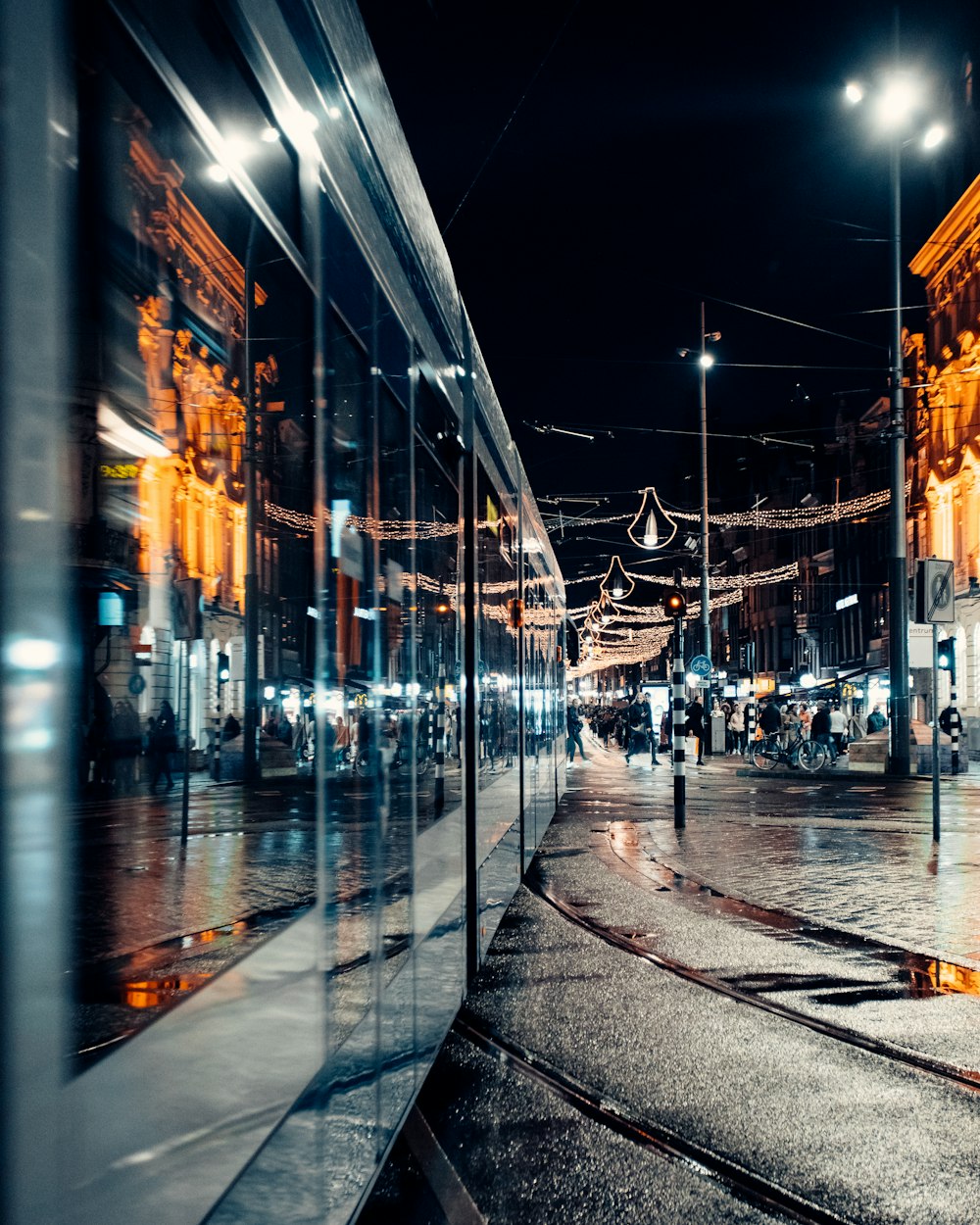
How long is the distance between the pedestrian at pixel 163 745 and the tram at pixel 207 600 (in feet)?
0.05

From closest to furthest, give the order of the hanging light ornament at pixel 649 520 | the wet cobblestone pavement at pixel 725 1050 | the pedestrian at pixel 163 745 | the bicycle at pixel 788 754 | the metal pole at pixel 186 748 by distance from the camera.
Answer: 1. the pedestrian at pixel 163 745
2. the metal pole at pixel 186 748
3. the wet cobblestone pavement at pixel 725 1050
4. the bicycle at pixel 788 754
5. the hanging light ornament at pixel 649 520

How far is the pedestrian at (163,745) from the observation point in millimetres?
1802

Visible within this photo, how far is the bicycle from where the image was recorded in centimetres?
3222

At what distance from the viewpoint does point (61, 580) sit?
152cm

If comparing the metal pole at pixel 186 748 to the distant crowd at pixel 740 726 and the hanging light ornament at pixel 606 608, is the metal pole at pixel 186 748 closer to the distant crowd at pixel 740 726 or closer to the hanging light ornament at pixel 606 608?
the distant crowd at pixel 740 726

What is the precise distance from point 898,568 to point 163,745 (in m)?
29.0

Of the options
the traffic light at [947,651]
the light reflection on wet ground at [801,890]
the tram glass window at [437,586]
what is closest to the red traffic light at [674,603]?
the light reflection on wet ground at [801,890]

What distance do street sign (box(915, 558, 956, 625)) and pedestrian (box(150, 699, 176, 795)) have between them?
13306 mm

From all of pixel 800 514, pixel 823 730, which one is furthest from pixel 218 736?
pixel 800 514

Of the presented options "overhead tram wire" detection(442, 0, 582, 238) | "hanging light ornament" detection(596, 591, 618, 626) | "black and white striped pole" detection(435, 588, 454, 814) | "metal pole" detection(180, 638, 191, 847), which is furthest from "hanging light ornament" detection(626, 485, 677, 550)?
"metal pole" detection(180, 638, 191, 847)

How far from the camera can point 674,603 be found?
54.3ft

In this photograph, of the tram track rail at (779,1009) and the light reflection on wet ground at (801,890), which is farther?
the light reflection on wet ground at (801,890)

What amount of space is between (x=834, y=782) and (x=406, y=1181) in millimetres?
24456

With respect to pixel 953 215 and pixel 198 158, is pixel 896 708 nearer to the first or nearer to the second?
pixel 953 215
